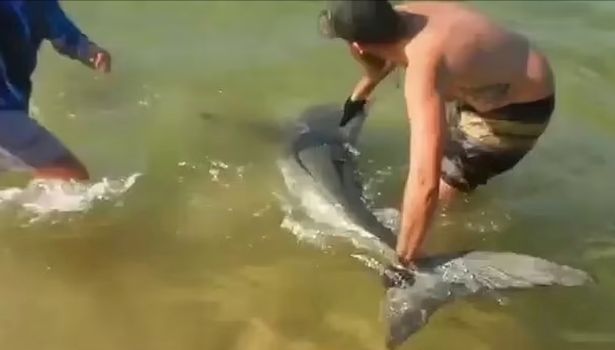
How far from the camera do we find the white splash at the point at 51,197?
514 cm

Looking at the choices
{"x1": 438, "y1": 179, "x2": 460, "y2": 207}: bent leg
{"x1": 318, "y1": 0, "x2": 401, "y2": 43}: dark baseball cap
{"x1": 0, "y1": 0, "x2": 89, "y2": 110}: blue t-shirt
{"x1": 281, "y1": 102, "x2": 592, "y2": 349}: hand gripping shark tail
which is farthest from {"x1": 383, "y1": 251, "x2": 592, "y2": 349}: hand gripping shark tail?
{"x1": 0, "y1": 0, "x2": 89, "y2": 110}: blue t-shirt

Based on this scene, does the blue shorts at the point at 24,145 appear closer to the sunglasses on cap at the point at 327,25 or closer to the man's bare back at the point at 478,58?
the sunglasses on cap at the point at 327,25

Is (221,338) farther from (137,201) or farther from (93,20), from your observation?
(93,20)

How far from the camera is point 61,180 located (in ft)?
16.9

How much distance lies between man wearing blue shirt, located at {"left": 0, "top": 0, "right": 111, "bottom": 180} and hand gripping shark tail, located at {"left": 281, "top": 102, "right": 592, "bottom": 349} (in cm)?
113

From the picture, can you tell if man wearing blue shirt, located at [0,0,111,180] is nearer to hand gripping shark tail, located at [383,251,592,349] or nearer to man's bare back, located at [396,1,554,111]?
man's bare back, located at [396,1,554,111]

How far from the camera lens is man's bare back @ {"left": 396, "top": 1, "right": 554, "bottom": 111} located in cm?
410

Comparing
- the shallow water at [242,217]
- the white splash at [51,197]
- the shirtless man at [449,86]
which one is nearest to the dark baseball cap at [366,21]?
the shirtless man at [449,86]

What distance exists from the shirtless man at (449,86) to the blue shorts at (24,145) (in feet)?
5.01

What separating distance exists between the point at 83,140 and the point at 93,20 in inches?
90.0

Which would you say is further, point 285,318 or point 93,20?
point 93,20

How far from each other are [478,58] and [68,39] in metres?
1.96

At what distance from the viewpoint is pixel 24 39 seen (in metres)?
4.73

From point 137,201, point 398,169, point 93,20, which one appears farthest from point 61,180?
point 93,20
